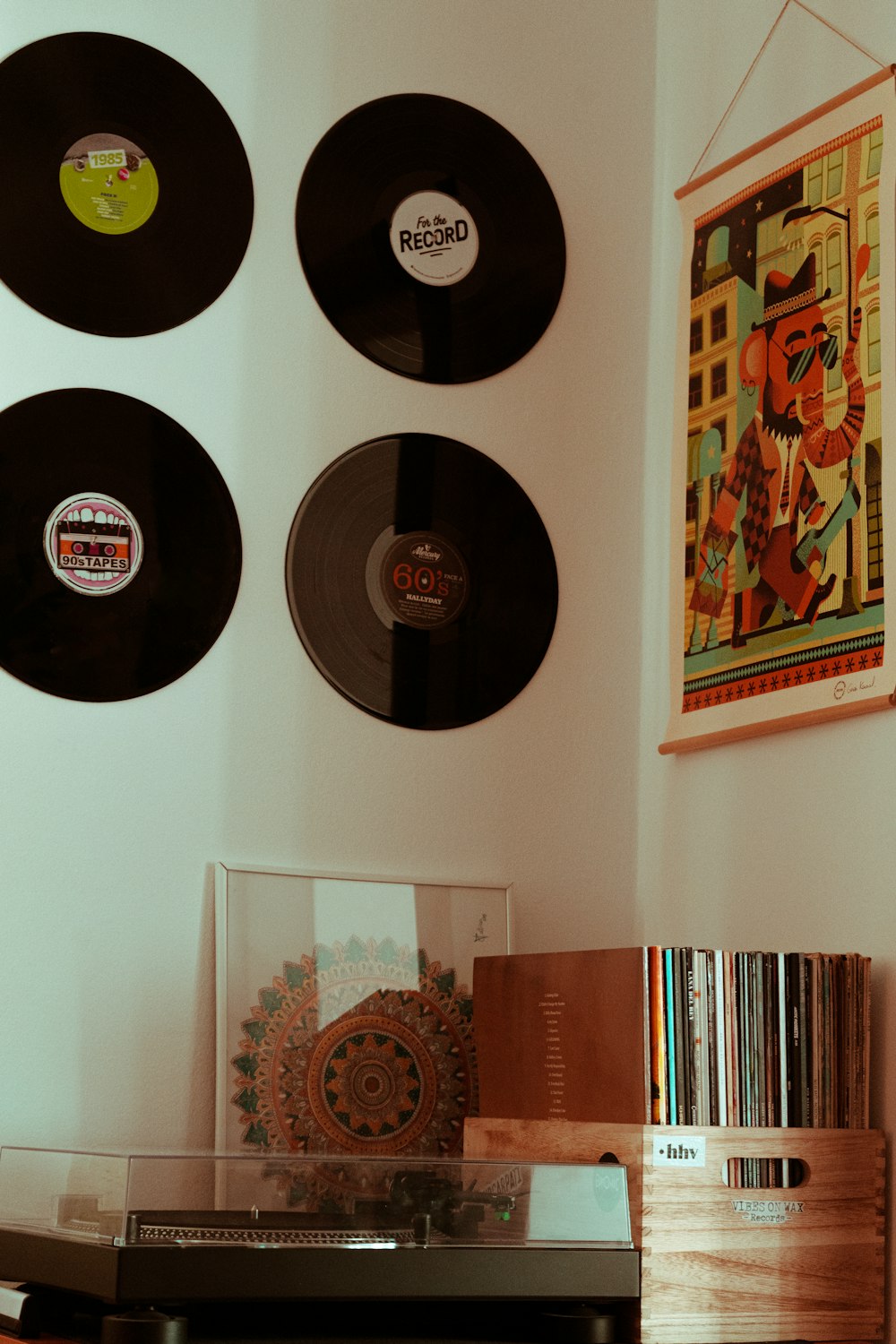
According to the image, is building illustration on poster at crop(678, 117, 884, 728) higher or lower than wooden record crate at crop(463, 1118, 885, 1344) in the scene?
higher

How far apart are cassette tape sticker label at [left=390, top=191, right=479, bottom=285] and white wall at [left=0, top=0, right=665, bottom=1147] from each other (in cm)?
15

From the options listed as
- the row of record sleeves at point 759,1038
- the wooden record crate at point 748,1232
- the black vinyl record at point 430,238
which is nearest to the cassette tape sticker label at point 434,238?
the black vinyl record at point 430,238

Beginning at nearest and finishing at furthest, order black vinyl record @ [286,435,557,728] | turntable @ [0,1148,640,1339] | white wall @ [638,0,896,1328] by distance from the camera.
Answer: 1. turntable @ [0,1148,640,1339]
2. white wall @ [638,0,896,1328]
3. black vinyl record @ [286,435,557,728]

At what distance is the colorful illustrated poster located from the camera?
1715 millimetres

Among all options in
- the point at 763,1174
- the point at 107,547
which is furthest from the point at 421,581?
the point at 763,1174

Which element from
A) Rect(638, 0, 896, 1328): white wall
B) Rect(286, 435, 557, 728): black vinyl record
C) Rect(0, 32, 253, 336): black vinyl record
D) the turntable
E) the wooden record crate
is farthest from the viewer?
Rect(286, 435, 557, 728): black vinyl record

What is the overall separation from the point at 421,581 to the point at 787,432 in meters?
0.48

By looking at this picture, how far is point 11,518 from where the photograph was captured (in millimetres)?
1719

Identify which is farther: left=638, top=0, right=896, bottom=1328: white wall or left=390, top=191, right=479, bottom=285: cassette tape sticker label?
left=390, top=191, right=479, bottom=285: cassette tape sticker label

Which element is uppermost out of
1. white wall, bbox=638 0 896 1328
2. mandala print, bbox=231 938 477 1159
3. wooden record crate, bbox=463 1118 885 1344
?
white wall, bbox=638 0 896 1328

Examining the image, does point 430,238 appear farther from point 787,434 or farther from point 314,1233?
point 314,1233

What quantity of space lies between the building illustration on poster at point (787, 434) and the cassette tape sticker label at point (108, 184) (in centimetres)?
72
